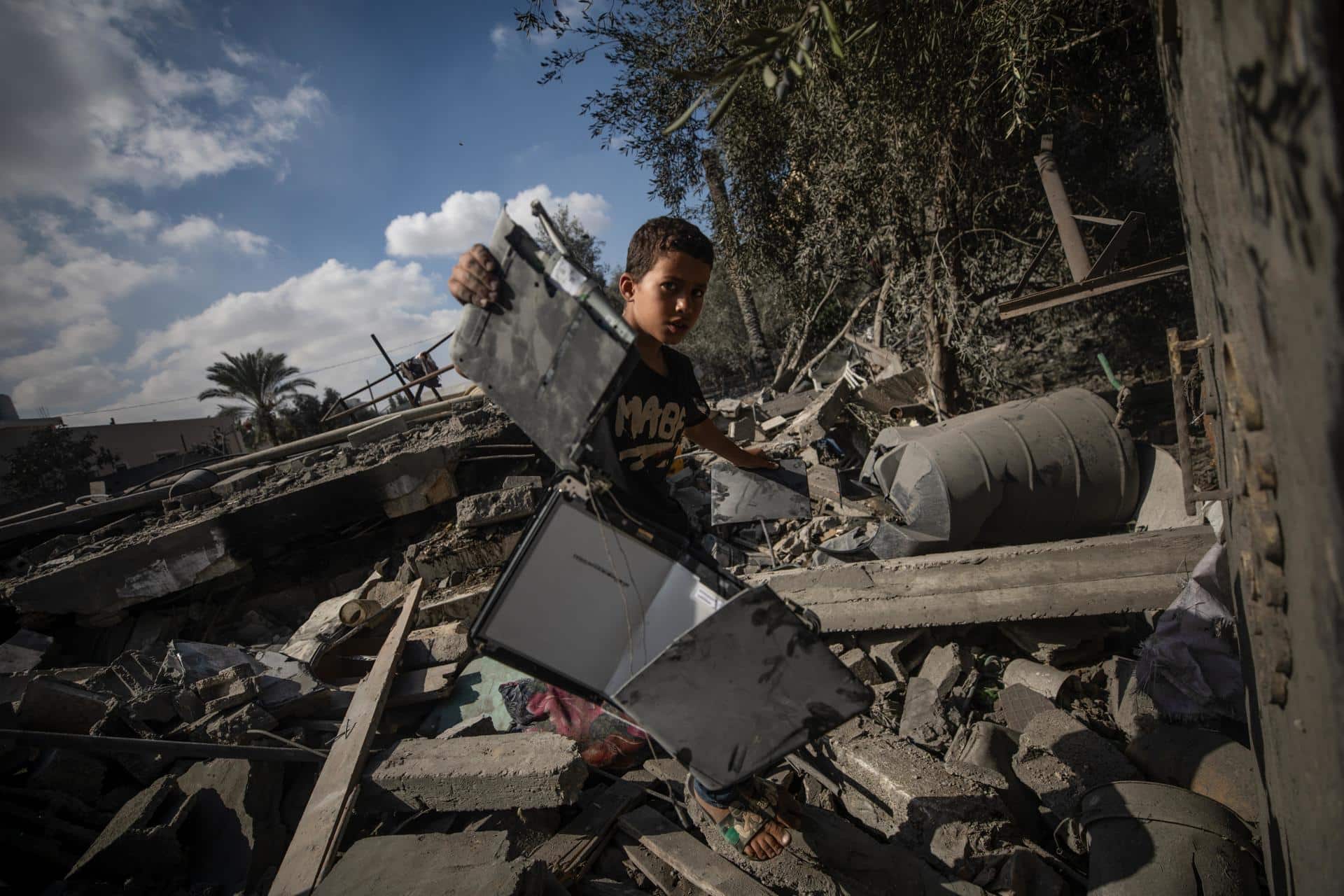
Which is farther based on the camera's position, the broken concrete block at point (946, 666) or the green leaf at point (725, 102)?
the broken concrete block at point (946, 666)

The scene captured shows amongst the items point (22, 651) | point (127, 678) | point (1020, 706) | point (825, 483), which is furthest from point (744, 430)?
point (22, 651)

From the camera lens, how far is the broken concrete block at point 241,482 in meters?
6.49

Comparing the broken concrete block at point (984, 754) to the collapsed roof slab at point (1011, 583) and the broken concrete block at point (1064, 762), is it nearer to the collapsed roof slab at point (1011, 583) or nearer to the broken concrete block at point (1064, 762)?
the broken concrete block at point (1064, 762)

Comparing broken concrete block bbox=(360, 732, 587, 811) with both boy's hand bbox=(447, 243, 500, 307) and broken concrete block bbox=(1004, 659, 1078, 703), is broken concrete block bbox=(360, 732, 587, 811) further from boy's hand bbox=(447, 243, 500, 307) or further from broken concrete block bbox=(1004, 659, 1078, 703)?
broken concrete block bbox=(1004, 659, 1078, 703)

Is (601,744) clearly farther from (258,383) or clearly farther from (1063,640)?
(258,383)

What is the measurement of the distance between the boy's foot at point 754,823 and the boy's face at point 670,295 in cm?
164

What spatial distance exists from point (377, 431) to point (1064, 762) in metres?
7.99

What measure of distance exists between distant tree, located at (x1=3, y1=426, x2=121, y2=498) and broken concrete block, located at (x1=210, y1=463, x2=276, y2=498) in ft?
52.2

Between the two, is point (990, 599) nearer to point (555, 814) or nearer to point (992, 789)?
point (992, 789)

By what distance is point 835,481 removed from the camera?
216 inches

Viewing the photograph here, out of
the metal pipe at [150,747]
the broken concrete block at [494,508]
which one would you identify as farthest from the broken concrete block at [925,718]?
the broken concrete block at [494,508]

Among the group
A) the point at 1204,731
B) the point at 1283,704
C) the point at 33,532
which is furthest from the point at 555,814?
the point at 33,532

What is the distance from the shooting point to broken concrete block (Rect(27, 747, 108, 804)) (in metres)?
3.06

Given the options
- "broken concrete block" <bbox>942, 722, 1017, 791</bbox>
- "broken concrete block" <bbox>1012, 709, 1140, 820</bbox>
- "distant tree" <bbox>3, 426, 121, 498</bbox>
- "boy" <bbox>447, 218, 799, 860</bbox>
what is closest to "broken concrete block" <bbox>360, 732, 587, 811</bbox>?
"boy" <bbox>447, 218, 799, 860</bbox>
